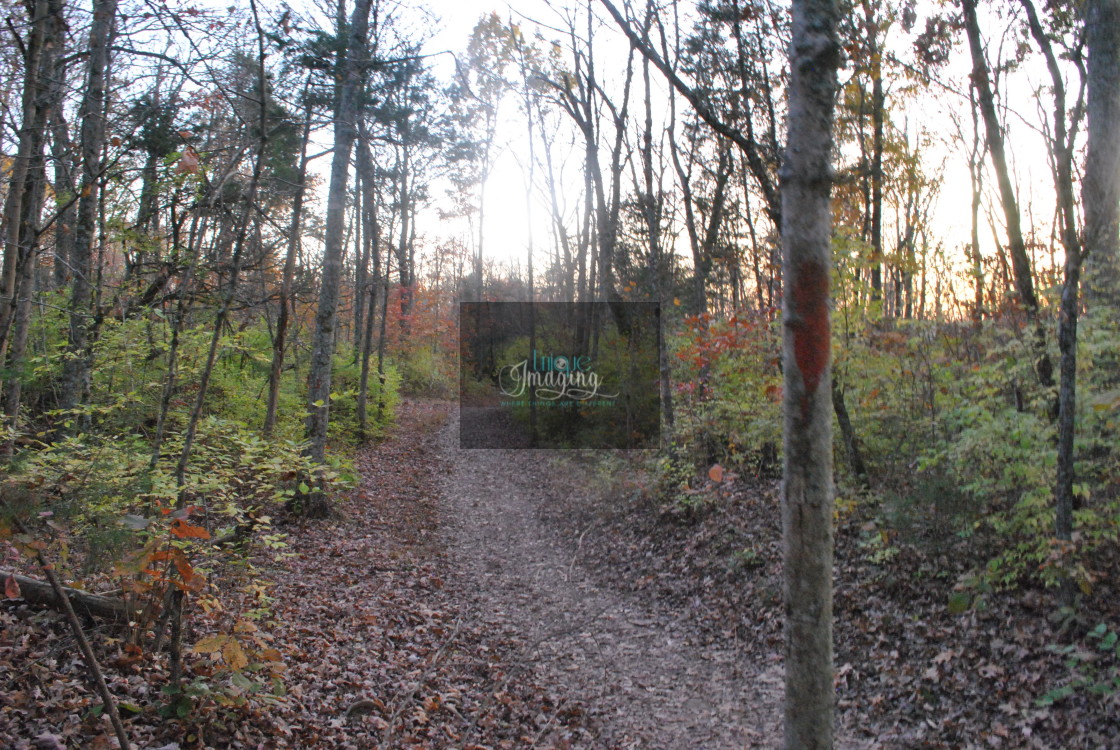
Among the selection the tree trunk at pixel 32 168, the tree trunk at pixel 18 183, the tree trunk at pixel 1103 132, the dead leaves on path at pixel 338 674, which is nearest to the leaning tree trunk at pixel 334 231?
the dead leaves on path at pixel 338 674

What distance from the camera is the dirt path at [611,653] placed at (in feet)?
15.8

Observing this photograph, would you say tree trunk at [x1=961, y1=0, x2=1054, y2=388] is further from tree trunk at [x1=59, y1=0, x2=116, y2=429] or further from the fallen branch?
tree trunk at [x1=59, y1=0, x2=116, y2=429]

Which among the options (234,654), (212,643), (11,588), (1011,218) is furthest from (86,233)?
(1011,218)

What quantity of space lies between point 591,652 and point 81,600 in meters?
4.14

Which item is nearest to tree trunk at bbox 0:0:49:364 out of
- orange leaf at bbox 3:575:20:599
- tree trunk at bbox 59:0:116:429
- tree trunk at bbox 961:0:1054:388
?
orange leaf at bbox 3:575:20:599

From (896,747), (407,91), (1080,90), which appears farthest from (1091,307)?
(407,91)

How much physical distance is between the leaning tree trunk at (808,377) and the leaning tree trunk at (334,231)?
8.22 metres

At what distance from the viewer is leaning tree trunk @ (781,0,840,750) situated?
8.31 ft

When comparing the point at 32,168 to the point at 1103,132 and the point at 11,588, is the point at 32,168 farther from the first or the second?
the point at 1103,132

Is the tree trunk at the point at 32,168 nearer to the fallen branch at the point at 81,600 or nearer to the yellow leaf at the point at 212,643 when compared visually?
the fallen branch at the point at 81,600

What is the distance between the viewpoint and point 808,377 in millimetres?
2523

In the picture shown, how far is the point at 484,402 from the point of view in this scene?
1033 inches

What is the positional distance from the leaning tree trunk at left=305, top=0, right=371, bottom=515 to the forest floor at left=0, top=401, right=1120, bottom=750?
5.59ft

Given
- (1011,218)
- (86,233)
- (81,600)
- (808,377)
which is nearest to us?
(808,377)
